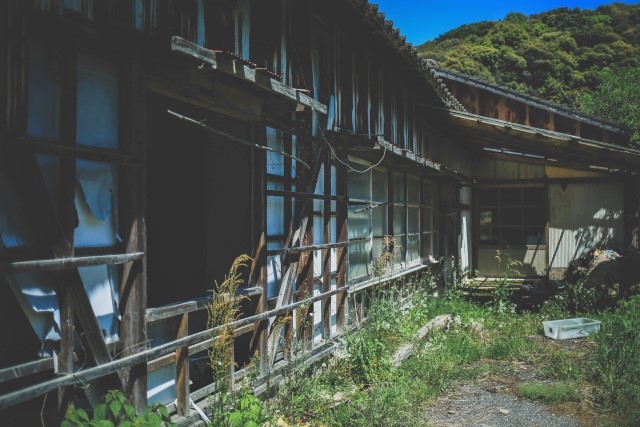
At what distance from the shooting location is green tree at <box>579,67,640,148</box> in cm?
2003

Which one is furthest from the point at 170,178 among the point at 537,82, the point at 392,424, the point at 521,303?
the point at 537,82

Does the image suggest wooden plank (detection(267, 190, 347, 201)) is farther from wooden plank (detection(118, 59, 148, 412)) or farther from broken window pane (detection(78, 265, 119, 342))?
broken window pane (detection(78, 265, 119, 342))

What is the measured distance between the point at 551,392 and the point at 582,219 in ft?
37.3

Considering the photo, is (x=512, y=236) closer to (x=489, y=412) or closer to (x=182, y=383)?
(x=489, y=412)

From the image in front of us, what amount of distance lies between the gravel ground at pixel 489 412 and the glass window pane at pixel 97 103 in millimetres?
4102

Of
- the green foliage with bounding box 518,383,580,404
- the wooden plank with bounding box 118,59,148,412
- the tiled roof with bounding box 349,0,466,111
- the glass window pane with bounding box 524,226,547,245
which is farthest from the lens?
the glass window pane with bounding box 524,226,547,245

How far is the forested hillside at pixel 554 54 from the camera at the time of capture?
37.5 metres

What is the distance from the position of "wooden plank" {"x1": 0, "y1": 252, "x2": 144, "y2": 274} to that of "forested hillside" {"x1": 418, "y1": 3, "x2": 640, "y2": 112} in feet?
117

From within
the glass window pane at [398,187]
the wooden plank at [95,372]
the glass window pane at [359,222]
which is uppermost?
the glass window pane at [398,187]

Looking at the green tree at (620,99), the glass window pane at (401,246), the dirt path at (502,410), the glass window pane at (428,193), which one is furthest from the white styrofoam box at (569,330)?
the green tree at (620,99)

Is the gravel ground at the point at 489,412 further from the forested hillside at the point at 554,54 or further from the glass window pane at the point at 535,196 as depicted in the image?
the forested hillside at the point at 554,54

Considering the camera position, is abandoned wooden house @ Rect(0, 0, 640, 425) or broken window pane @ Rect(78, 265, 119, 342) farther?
broken window pane @ Rect(78, 265, 119, 342)

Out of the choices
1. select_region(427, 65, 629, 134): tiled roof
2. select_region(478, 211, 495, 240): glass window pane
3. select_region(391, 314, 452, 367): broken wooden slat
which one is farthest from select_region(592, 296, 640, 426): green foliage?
select_region(427, 65, 629, 134): tiled roof

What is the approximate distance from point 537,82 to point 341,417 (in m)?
38.2
